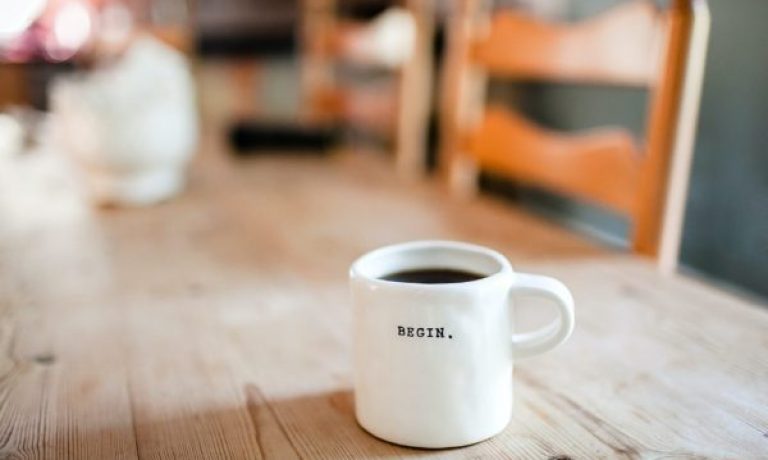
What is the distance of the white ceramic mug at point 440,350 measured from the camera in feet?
1.31

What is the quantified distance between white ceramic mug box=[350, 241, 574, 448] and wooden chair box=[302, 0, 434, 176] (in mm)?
961

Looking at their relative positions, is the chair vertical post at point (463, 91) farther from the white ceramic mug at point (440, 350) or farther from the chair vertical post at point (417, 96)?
the white ceramic mug at point (440, 350)

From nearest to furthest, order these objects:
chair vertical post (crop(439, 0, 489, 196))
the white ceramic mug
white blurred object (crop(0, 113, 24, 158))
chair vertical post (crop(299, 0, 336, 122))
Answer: the white ceramic mug, chair vertical post (crop(439, 0, 489, 196)), white blurred object (crop(0, 113, 24, 158)), chair vertical post (crop(299, 0, 336, 122))

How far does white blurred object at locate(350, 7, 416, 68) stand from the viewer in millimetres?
1395

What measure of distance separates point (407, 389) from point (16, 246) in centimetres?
69

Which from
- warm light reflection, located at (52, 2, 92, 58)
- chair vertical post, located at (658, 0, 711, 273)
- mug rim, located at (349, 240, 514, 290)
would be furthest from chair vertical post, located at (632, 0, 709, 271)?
warm light reflection, located at (52, 2, 92, 58)

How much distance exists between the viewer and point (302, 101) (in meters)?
2.16

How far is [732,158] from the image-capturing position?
0.85m

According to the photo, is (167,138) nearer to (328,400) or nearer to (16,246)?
(16,246)

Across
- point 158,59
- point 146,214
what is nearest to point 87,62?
point 158,59

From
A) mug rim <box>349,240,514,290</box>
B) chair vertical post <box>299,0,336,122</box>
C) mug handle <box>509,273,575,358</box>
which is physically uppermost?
chair vertical post <box>299,0,336,122</box>

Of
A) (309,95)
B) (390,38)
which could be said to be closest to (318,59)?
(309,95)

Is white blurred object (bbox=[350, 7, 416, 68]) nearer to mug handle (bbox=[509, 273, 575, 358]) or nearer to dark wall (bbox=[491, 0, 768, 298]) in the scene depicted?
dark wall (bbox=[491, 0, 768, 298])

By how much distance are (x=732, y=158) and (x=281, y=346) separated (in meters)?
0.59
